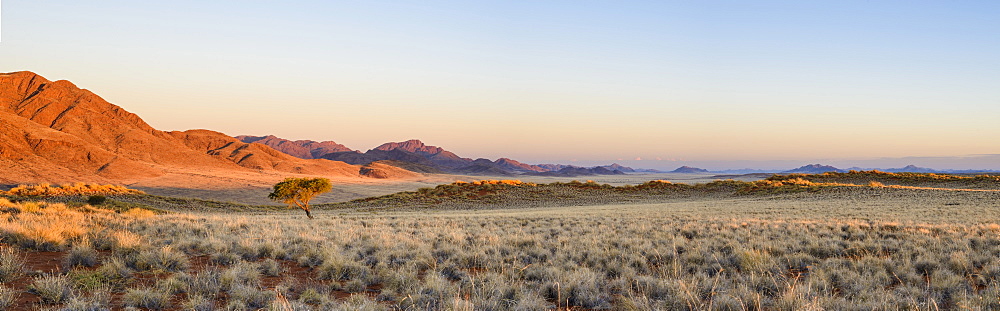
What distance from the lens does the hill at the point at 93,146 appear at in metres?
92.7

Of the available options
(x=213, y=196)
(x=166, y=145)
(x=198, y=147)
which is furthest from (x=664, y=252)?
(x=198, y=147)

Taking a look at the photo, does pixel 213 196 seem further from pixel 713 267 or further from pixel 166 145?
pixel 713 267

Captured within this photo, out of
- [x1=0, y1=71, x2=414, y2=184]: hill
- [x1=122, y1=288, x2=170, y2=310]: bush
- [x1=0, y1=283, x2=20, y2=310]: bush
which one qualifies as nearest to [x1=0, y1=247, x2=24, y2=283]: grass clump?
[x1=0, y1=283, x2=20, y2=310]: bush

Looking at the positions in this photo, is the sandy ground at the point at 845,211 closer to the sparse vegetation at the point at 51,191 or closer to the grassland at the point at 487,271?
the grassland at the point at 487,271

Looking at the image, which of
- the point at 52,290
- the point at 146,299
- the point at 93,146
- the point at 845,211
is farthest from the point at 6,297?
the point at 93,146

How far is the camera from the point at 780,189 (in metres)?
54.5

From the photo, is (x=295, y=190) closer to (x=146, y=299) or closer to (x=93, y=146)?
(x=146, y=299)

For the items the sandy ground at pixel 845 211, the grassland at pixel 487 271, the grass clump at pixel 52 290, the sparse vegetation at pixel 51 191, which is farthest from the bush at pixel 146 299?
the sparse vegetation at pixel 51 191

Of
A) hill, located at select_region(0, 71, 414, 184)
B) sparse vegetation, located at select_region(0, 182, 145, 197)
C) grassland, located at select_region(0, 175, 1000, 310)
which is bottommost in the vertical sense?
sparse vegetation, located at select_region(0, 182, 145, 197)

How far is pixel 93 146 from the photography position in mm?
110062

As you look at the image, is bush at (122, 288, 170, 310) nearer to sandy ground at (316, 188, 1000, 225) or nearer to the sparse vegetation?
sandy ground at (316, 188, 1000, 225)

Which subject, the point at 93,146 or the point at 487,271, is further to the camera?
the point at 93,146

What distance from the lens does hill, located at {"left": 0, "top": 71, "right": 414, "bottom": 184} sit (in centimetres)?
9269

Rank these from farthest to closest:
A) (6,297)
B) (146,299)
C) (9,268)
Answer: (9,268) < (146,299) < (6,297)
